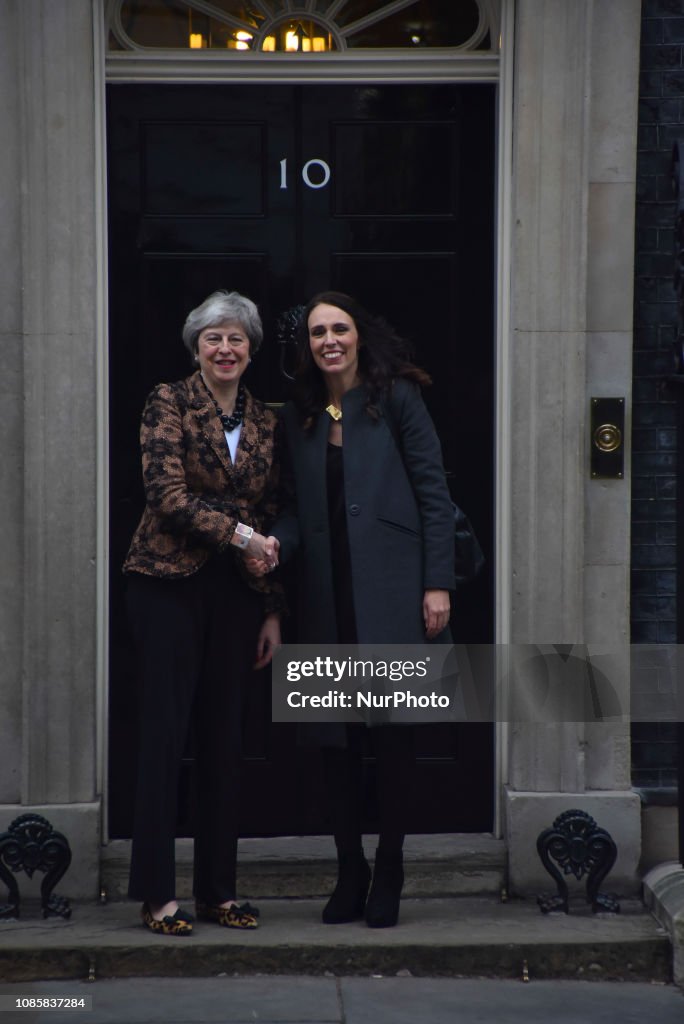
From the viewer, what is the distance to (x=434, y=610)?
5.21m

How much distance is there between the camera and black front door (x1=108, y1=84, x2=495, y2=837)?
5898 millimetres

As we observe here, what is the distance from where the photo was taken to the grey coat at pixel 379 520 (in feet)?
17.0

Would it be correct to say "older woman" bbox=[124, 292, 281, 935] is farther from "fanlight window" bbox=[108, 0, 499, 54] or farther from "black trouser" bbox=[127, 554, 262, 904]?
"fanlight window" bbox=[108, 0, 499, 54]

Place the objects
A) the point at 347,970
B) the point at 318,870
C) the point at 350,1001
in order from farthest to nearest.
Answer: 1. the point at 318,870
2. the point at 347,970
3. the point at 350,1001

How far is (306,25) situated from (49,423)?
1.86 m

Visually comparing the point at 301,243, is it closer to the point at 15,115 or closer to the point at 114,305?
the point at 114,305

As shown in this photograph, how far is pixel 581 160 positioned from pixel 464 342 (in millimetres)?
837

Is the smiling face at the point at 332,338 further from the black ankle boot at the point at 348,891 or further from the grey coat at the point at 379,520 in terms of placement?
the black ankle boot at the point at 348,891

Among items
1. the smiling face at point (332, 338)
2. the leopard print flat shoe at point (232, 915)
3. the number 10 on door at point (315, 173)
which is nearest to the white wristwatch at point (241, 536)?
the smiling face at point (332, 338)

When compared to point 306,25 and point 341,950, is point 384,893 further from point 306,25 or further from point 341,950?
point 306,25

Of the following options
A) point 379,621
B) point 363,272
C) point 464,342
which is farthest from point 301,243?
point 379,621

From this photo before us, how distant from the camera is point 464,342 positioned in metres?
6.00

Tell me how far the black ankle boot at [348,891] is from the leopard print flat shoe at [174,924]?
1.65 ft

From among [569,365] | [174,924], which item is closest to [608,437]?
[569,365]
